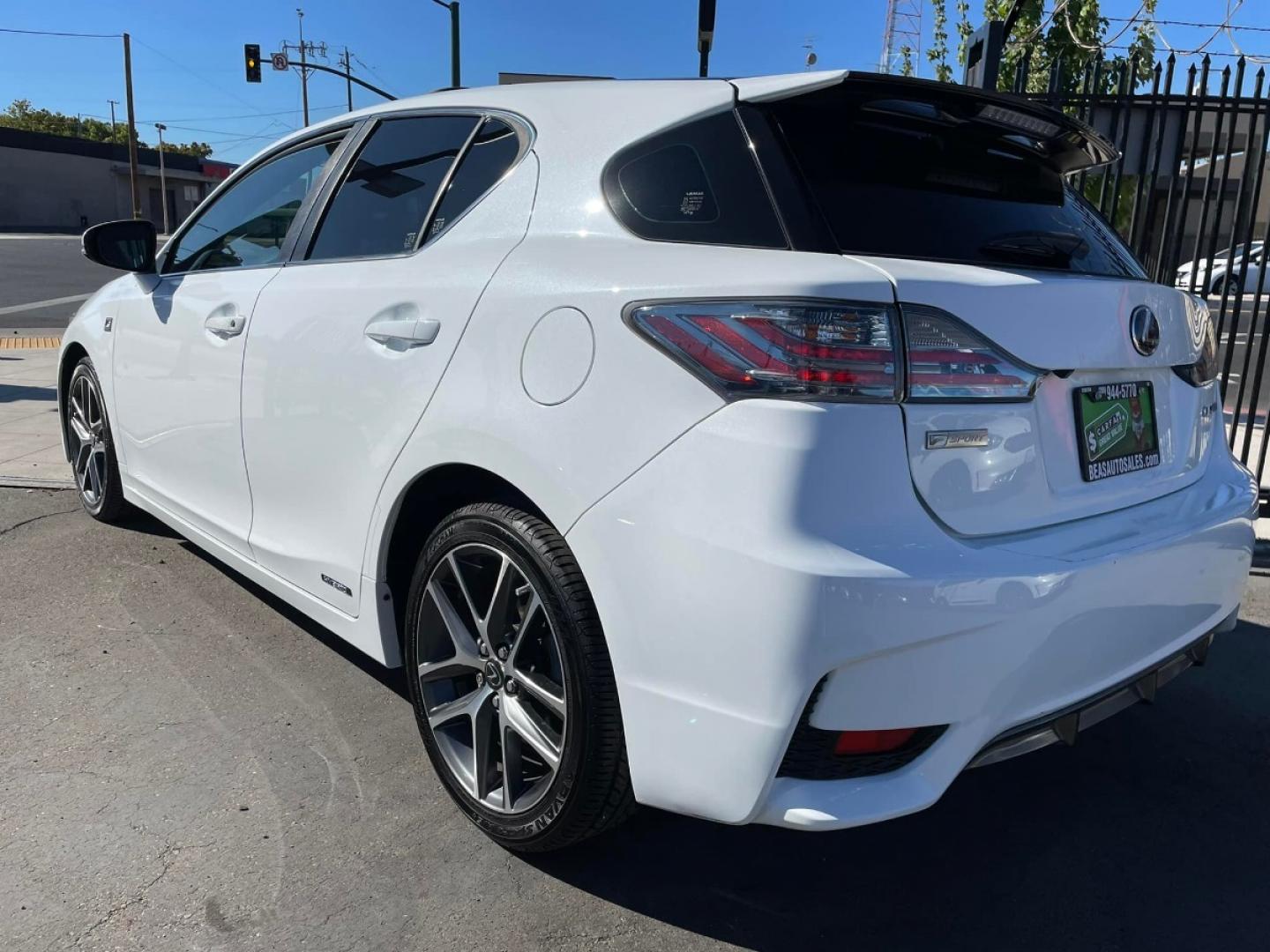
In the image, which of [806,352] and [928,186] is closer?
[806,352]

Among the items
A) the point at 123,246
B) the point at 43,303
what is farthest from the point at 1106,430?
the point at 43,303

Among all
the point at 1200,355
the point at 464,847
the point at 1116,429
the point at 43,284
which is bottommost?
the point at 464,847

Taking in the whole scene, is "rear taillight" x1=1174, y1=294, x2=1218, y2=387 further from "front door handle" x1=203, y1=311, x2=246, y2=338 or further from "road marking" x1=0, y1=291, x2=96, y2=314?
"road marking" x1=0, y1=291, x2=96, y2=314

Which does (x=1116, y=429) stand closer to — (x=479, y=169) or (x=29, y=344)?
(x=479, y=169)

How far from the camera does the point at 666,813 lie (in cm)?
265

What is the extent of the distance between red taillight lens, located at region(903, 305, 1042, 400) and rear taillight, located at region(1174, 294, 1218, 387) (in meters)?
0.77

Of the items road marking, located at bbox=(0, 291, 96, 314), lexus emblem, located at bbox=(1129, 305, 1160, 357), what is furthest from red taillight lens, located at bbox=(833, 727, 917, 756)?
road marking, located at bbox=(0, 291, 96, 314)

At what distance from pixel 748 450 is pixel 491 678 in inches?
39.6

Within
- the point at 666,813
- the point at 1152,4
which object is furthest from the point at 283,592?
the point at 1152,4

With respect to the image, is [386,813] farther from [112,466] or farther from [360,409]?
[112,466]

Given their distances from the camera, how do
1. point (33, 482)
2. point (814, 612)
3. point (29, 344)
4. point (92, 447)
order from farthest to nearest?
1. point (29, 344)
2. point (33, 482)
3. point (92, 447)
4. point (814, 612)

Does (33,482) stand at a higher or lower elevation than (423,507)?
lower

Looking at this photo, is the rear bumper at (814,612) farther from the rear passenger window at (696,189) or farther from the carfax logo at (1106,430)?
the rear passenger window at (696,189)

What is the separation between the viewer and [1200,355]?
2.53 m
